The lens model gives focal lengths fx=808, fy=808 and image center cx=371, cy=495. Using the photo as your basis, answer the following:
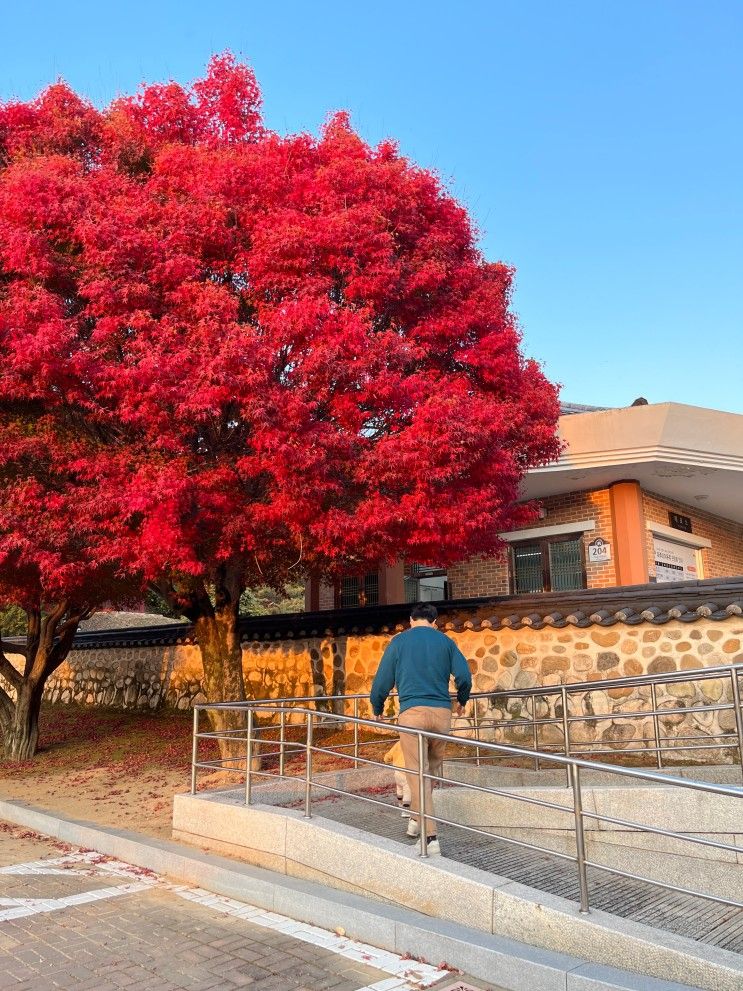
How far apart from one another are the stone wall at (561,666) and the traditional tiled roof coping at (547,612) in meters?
0.11

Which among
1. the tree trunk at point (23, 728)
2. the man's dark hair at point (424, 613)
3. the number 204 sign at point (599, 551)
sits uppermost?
the number 204 sign at point (599, 551)

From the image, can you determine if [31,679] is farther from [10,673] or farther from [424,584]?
[424,584]

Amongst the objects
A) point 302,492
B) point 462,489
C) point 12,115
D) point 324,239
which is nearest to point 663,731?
point 462,489

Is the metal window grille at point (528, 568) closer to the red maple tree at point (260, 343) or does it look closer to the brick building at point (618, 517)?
the brick building at point (618, 517)

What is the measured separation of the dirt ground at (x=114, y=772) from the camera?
29.4 ft

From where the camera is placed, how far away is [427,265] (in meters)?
8.94

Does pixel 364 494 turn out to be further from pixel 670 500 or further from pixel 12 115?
pixel 670 500

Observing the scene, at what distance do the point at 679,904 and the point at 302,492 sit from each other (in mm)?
4608

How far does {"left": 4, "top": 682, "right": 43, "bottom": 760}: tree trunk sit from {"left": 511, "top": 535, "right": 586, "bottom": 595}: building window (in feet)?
28.5

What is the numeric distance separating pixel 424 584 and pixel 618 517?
4.60 meters

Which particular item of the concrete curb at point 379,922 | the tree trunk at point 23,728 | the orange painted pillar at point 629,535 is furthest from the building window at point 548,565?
the concrete curb at point 379,922

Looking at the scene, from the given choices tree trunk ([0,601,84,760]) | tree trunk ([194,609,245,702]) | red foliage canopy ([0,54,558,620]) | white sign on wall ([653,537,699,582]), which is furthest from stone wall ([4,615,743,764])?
white sign on wall ([653,537,699,582])

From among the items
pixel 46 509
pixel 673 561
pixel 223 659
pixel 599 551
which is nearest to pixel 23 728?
pixel 223 659

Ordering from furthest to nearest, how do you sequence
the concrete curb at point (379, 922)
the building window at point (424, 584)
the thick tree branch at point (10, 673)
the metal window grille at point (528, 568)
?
1. the building window at point (424, 584)
2. the metal window grille at point (528, 568)
3. the thick tree branch at point (10, 673)
4. the concrete curb at point (379, 922)
